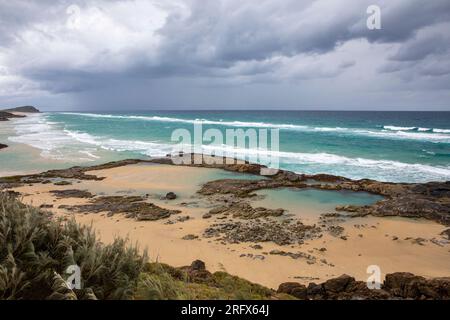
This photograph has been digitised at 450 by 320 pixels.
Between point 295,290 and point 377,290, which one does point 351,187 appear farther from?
point 295,290

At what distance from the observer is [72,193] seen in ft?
56.9

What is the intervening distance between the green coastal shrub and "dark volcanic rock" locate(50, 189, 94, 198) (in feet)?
41.0

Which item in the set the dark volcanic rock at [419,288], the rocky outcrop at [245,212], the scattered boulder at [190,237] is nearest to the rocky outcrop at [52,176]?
the rocky outcrop at [245,212]

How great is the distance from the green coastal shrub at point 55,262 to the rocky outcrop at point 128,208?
8542mm

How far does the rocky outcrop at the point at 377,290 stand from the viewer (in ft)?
21.1

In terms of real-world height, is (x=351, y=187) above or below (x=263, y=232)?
above

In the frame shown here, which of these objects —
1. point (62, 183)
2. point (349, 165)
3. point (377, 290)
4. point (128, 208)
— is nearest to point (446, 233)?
point (377, 290)

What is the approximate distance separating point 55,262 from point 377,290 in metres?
6.05

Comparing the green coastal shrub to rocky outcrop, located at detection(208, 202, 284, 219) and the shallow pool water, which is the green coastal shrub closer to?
rocky outcrop, located at detection(208, 202, 284, 219)

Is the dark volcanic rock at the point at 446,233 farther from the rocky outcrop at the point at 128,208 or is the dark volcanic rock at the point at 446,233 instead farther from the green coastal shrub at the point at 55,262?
the green coastal shrub at the point at 55,262

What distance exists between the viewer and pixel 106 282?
4.34 metres

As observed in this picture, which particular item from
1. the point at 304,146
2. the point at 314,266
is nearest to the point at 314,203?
the point at 314,266

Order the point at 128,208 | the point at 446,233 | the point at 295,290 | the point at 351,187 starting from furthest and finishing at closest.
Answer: the point at 351,187 → the point at 128,208 → the point at 446,233 → the point at 295,290
